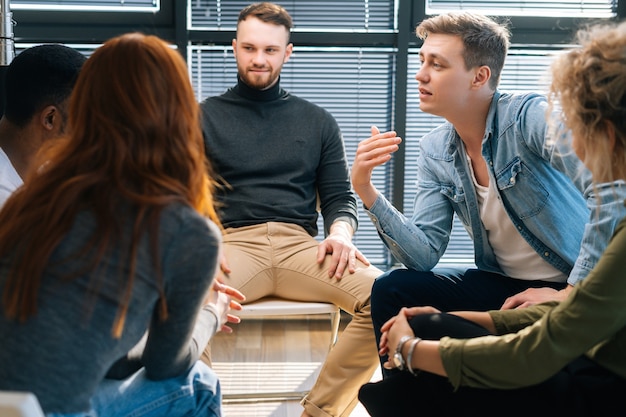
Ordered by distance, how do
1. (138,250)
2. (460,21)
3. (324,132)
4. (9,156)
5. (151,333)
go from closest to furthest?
(138,250)
(151,333)
(9,156)
(460,21)
(324,132)

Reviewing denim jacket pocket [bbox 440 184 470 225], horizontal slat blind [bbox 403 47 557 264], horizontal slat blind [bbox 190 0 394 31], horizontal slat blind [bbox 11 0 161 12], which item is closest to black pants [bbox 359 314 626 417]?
denim jacket pocket [bbox 440 184 470 225]

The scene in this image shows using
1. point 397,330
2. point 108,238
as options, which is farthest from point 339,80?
point 108,238

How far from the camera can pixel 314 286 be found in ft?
9.30

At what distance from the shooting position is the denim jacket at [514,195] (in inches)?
99.1

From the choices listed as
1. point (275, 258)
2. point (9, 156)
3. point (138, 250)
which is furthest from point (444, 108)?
point (138, 250)

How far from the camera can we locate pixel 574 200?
8.48 feet

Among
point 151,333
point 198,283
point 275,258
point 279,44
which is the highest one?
point 279,44

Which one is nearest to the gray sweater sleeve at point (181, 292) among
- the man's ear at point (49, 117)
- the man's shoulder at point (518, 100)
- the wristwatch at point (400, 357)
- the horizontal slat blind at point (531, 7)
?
the wristwatch at point (400, 357)

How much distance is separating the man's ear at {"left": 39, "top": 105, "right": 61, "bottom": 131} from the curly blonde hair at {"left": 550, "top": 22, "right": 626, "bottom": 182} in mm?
1337

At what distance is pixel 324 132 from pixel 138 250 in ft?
6.05

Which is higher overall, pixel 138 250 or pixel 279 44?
pixel 279 44

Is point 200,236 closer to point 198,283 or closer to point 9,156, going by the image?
point 198,283

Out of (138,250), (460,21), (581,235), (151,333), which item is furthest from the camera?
(460,21)

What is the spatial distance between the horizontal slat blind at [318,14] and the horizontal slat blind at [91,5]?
0.21 metres
